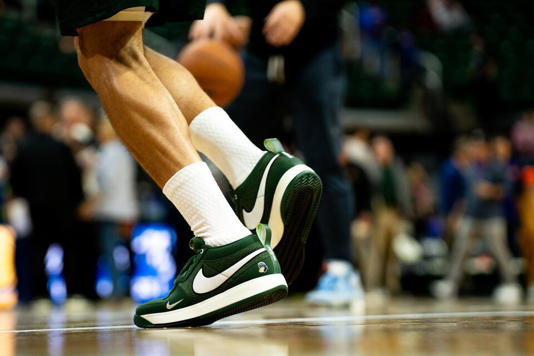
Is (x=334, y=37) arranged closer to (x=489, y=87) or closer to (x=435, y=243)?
(x=435, y=243)

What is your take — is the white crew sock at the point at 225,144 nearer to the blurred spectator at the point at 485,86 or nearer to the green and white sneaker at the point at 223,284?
the green and white sneaker at the point at 223,284

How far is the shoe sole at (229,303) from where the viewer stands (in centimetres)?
148

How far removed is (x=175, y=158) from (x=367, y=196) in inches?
205

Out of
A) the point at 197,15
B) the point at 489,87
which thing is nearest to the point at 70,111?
the point at 197,15

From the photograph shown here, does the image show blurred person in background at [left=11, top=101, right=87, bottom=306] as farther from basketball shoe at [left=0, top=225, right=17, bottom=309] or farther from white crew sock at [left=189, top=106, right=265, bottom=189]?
white crew sock at [left=189, top=106, right=265, bottom=189]

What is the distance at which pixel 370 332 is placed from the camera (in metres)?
1.40

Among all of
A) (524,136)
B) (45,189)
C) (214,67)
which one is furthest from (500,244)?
(214,67)

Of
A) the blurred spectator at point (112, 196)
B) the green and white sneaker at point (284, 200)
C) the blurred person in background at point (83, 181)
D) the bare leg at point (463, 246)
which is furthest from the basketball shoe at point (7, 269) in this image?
the green and white sneaker at point (284, 200)

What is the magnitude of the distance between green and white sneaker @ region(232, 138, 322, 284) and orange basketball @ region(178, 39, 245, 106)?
0.87m

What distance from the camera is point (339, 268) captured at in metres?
2.85

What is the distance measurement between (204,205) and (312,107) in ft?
4.33

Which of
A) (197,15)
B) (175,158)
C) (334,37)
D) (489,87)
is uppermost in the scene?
(489,87)

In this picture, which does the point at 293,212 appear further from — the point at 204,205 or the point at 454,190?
the point at 454,190

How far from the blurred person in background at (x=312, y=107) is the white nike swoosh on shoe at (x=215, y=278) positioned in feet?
4.08
